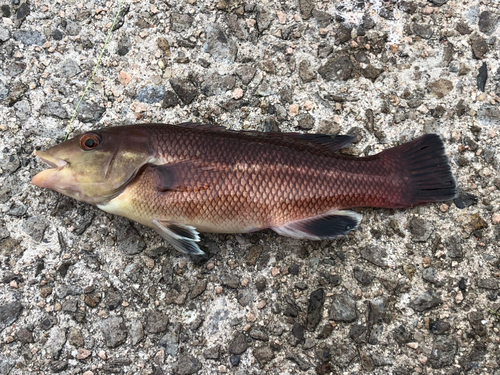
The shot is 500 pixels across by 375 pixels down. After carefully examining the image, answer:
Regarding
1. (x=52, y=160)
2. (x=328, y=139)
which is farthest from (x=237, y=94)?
(x=52, y=160)

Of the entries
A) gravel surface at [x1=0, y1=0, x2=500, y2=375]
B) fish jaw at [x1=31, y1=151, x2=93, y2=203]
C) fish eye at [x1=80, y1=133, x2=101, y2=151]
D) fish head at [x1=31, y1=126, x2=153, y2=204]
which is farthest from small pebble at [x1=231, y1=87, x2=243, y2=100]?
fish jaw at [x1=31, y1=151, x2=93, y2=203]

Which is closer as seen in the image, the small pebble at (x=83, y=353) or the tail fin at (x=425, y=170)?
the small pebble at (x=83, y=353)

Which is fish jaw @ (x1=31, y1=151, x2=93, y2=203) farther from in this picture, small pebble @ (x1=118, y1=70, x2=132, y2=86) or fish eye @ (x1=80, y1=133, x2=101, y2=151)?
small pebble @ (x1=118, y1=70, x2=132, y2=86)

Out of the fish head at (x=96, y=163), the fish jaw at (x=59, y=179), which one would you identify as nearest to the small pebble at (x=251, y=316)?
the fish head at (x=96, y=163)

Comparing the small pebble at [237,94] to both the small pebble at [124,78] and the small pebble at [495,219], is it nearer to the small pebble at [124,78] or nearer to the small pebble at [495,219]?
the small pebble at [124,78]

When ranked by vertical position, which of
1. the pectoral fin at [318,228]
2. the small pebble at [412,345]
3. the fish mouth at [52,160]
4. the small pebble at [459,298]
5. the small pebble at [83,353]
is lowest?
the small pebble at [83,353]

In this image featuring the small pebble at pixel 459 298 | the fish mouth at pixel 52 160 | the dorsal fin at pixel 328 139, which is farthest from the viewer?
the dorsal fin at pixel 328 139

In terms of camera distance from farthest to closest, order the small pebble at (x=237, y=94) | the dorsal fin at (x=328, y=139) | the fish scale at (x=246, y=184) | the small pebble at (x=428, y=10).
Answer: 1. the small pebble at (x=428, y=10)
2. the small pebble at (x=237, y=94)
3. the dorsal fin at (x=328, y=139)
4. the fish scale at (x=246, y=184)

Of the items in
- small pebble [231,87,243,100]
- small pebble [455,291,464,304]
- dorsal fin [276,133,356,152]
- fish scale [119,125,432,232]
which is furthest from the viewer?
small pebble [231,87,243,100]

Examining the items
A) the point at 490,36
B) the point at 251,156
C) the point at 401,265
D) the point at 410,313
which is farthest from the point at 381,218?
the point at 490,36
